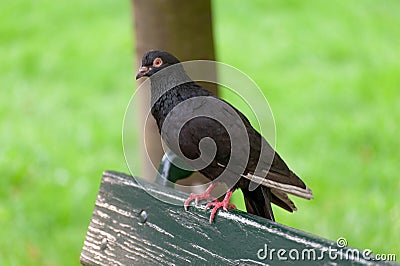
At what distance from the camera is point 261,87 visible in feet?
22.0

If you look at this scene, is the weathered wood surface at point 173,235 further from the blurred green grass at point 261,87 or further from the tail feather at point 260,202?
the blurred green grass at point 261,87

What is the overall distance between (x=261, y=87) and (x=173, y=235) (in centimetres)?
450

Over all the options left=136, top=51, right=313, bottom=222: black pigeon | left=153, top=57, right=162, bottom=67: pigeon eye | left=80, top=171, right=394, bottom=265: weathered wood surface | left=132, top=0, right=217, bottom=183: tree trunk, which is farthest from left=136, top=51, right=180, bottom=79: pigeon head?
left=132, top=0, right=217, bottom=183: tree trunk

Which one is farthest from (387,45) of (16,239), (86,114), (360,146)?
(16,239)

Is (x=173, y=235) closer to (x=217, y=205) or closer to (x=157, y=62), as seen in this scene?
(x=217, y=205)

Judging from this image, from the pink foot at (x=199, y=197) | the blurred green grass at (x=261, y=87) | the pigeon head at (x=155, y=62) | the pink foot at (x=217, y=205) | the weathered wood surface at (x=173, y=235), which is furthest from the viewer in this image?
the blurred green grass at (x=261, y=87)

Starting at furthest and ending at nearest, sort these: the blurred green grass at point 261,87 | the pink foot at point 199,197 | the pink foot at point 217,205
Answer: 1. the blurred green grass at point 261,87
2. the pink foot at point 199,197
3. the pink foot at point 217,205

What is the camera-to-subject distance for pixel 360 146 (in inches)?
226

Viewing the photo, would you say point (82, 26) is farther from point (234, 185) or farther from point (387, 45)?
point (234, 185)

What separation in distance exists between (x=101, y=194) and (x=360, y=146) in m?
3.53

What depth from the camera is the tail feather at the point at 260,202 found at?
2518 millimetres

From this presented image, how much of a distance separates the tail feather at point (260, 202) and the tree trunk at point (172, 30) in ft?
4.16

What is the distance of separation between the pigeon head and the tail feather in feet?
1.88

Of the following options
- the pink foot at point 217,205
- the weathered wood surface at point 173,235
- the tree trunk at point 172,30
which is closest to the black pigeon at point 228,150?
the pink foot at point 217,205
